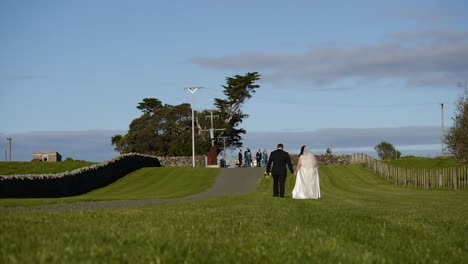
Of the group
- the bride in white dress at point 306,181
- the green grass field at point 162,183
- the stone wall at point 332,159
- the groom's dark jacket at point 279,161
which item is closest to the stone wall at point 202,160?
the stone wall at point 332,159

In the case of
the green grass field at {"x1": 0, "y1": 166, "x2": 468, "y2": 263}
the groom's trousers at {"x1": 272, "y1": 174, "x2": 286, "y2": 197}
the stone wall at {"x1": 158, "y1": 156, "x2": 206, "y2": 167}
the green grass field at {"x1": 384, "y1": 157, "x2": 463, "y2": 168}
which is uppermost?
the stone wall at {"x1": 158, "y1": 156, "x2": 206, "y2": 167}

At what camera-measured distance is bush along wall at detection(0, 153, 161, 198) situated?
145ft

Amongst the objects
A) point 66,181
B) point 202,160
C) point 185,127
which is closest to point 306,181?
point 66,181

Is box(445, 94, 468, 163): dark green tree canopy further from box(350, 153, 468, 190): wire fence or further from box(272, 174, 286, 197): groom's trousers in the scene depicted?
box(272, 174, 286, 197): groom's trousers

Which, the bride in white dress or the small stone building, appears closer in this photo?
the bride in white dress

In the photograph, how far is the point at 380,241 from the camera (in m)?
11.7

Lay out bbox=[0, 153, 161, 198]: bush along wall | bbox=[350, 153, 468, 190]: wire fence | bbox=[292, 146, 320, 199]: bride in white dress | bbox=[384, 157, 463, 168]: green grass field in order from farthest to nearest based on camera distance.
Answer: bbox=[384, 157, 463, 168]: green grass field < bbox=[350, 153, 468, 190]: wire fence < bbox=[0, 153, 161, 198]: bush along wall < bbox=[292, 146, 320, 199]: bride in white dress

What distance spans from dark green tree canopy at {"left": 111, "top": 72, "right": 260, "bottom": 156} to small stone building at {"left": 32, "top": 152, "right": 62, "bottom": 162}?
19998mm

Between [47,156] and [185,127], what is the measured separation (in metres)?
31.0

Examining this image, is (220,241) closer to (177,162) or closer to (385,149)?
(177,162)

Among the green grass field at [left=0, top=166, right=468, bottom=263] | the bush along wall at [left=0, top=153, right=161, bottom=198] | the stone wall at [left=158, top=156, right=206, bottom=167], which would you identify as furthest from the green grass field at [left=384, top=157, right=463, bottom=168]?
the green grass field at [left=0, top=166, right=468, bottom=263]

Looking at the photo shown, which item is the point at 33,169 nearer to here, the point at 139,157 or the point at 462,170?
the point at 139,157

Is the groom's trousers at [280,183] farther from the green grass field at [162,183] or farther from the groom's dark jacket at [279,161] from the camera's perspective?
the green grass field at [162,183]

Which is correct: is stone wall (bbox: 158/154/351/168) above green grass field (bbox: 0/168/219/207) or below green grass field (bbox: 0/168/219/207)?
above
